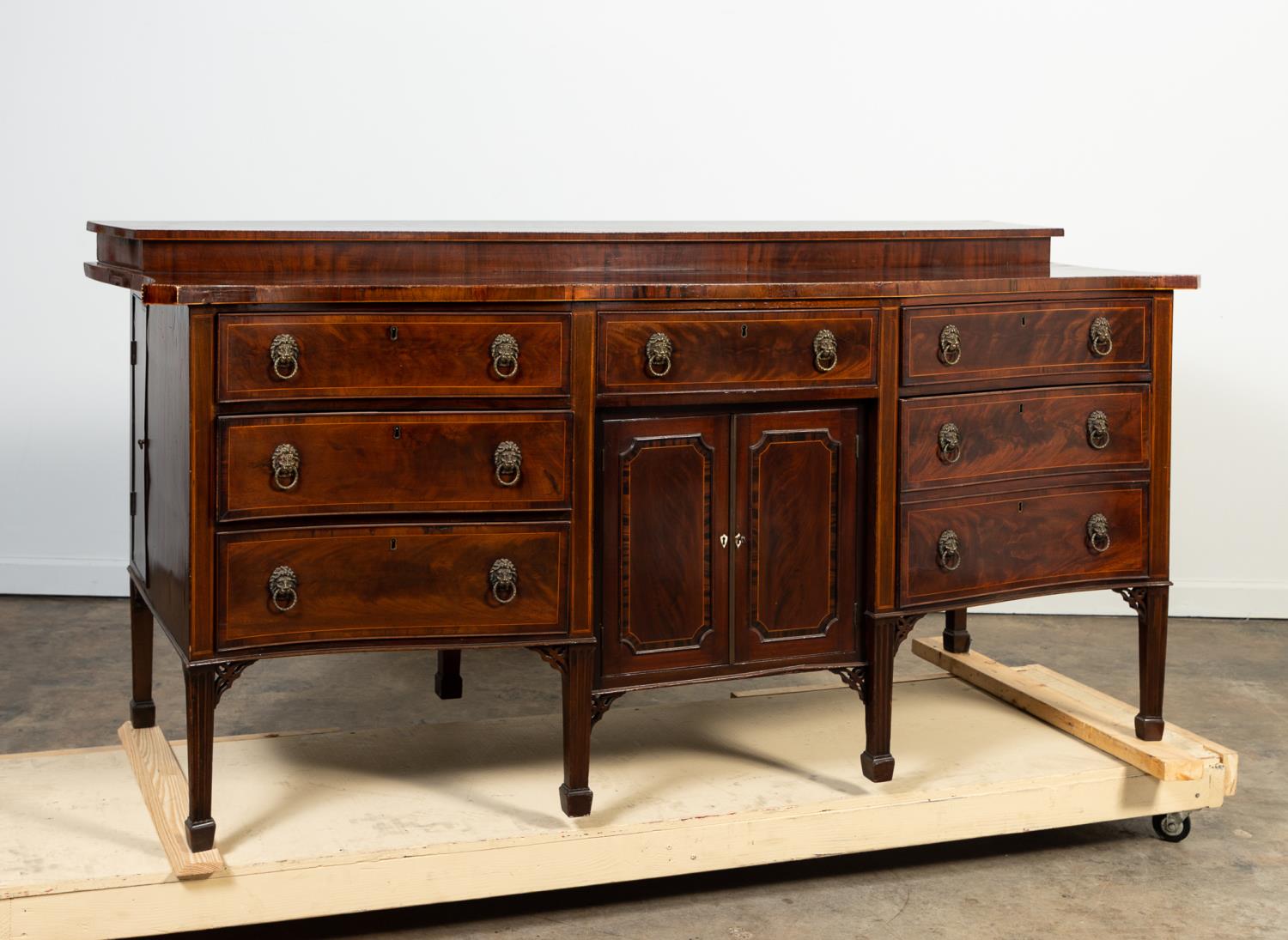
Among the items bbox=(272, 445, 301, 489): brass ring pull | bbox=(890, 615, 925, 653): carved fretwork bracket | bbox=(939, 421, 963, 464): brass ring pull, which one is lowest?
bbox=(890, 615, 925, 653): carved fretwork bracket

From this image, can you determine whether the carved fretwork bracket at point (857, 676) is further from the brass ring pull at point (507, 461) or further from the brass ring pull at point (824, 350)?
the brass ring pull at point (507, 461)

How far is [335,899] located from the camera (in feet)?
9.82

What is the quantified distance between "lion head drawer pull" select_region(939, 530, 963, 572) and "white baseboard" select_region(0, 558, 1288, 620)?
2396mm

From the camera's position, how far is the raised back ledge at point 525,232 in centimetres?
308

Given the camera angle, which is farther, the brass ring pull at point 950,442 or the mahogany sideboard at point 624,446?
the brass ring pull at point 950,442

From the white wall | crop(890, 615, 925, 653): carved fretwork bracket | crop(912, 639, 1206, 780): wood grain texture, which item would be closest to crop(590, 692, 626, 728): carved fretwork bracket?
crop(890, 615, 925, 653): carved fretwork bracket

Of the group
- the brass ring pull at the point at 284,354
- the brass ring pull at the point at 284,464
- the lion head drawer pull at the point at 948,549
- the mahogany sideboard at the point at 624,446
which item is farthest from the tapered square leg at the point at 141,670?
the lion head drawer pull at the point at 948,549

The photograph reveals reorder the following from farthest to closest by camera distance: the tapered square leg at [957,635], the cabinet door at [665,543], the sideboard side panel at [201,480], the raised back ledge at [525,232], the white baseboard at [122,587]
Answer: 1. the white baseboard at [122,587]
2. the tapered square leg at [957,635]
3. the cabinet door at [665,543]
4. the raised back ledge at [525,232]
5. the sideboard side panel at [201,480]

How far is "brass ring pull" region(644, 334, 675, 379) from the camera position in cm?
313

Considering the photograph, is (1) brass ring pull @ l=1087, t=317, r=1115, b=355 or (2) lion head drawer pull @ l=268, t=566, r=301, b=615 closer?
(2) lion head drawer pull @ l=268, t=566, r=301, b=615

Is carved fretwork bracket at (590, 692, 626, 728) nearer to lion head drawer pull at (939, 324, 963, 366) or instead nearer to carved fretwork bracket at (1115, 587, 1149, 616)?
lion head drawer pull at (939, 324, 963, 366)

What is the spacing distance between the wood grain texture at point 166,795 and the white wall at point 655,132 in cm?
244

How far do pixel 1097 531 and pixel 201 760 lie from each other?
1972mm

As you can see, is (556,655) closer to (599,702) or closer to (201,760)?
(599,702)
